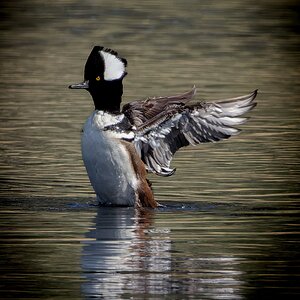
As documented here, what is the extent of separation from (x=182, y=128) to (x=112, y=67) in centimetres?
105

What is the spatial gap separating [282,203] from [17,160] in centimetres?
443

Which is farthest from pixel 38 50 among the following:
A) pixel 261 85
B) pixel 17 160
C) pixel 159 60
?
pixel 17 160

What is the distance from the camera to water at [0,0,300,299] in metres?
12.0

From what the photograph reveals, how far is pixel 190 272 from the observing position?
1214cm

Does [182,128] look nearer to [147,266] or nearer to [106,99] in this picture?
[106,99]

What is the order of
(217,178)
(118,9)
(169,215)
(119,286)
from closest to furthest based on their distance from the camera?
1. (119,286)
2. (169,215)
3. (217,178)
4. (118,9)

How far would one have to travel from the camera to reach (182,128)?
16.4 meters

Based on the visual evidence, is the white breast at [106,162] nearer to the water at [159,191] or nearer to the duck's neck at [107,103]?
the duck's neck at [107,103]

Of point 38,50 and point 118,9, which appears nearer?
point 38,50

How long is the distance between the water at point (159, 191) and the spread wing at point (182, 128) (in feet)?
1.67

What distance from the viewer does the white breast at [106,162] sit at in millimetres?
15688

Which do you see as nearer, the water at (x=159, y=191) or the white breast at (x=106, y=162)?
the water at (x=159, y=191)

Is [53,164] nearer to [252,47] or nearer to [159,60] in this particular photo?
[159,60]

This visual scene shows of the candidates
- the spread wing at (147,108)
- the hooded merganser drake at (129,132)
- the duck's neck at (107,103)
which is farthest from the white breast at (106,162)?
the spread wing at (147,108)
